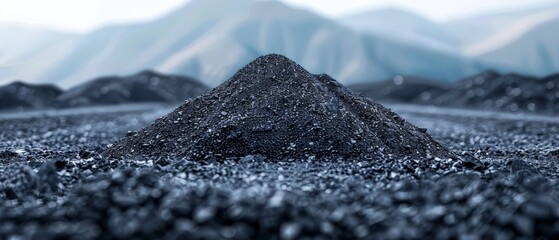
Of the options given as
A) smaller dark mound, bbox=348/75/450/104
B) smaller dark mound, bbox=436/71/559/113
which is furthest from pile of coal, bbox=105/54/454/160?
smaller dark mound, bbox=348/75/450/104

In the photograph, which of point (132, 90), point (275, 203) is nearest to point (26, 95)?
point (132, 90)

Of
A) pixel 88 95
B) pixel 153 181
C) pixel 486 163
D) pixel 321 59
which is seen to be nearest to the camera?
pixel 153 181

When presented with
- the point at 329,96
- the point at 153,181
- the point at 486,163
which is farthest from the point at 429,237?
the point at 329,96

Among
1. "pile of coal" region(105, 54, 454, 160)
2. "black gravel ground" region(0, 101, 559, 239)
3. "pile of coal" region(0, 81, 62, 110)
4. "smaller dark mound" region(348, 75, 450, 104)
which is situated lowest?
"black gravel ground" region(0, 101, 559, 239)

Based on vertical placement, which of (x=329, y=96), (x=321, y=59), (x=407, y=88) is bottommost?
(x=329, y=96)

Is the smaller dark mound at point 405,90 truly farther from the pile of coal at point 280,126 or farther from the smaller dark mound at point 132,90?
the pile of coal at point 280,126

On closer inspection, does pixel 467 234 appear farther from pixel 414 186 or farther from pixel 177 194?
pixel 177 194

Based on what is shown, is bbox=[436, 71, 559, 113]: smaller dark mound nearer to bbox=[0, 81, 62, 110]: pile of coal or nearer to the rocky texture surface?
the rocky texture surface
